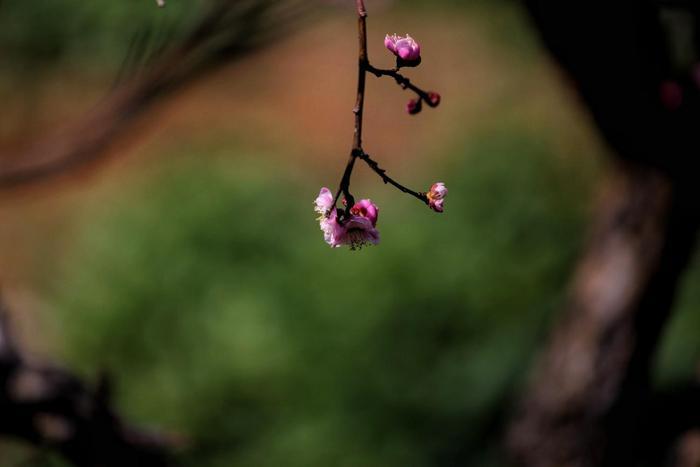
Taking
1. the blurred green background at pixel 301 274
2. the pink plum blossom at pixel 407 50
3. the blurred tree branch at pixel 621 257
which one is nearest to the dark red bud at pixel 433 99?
the pink plum blossom at pixel 407 50

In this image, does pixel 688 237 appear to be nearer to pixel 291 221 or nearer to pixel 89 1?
pixel 89 1

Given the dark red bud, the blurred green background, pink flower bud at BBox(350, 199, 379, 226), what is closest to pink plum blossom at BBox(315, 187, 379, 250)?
pink flower bud at BBox(350, 199, 379, 226)

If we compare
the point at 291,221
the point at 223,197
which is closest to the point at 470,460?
the point at 291,221

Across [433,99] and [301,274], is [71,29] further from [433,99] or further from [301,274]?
[301,274]

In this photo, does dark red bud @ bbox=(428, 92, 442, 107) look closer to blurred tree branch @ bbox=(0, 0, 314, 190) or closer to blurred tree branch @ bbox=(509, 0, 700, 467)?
blurred tree branch @ bbox=(509, 0, 700, 467)

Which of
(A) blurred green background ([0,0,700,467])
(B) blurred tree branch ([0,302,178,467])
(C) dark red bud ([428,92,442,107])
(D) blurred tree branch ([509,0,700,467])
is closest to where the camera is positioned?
(C) dark red bud ([428,92,442,107])

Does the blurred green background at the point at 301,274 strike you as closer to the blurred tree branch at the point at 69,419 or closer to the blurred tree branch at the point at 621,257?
the blurred tree branch at the point at 621,257
